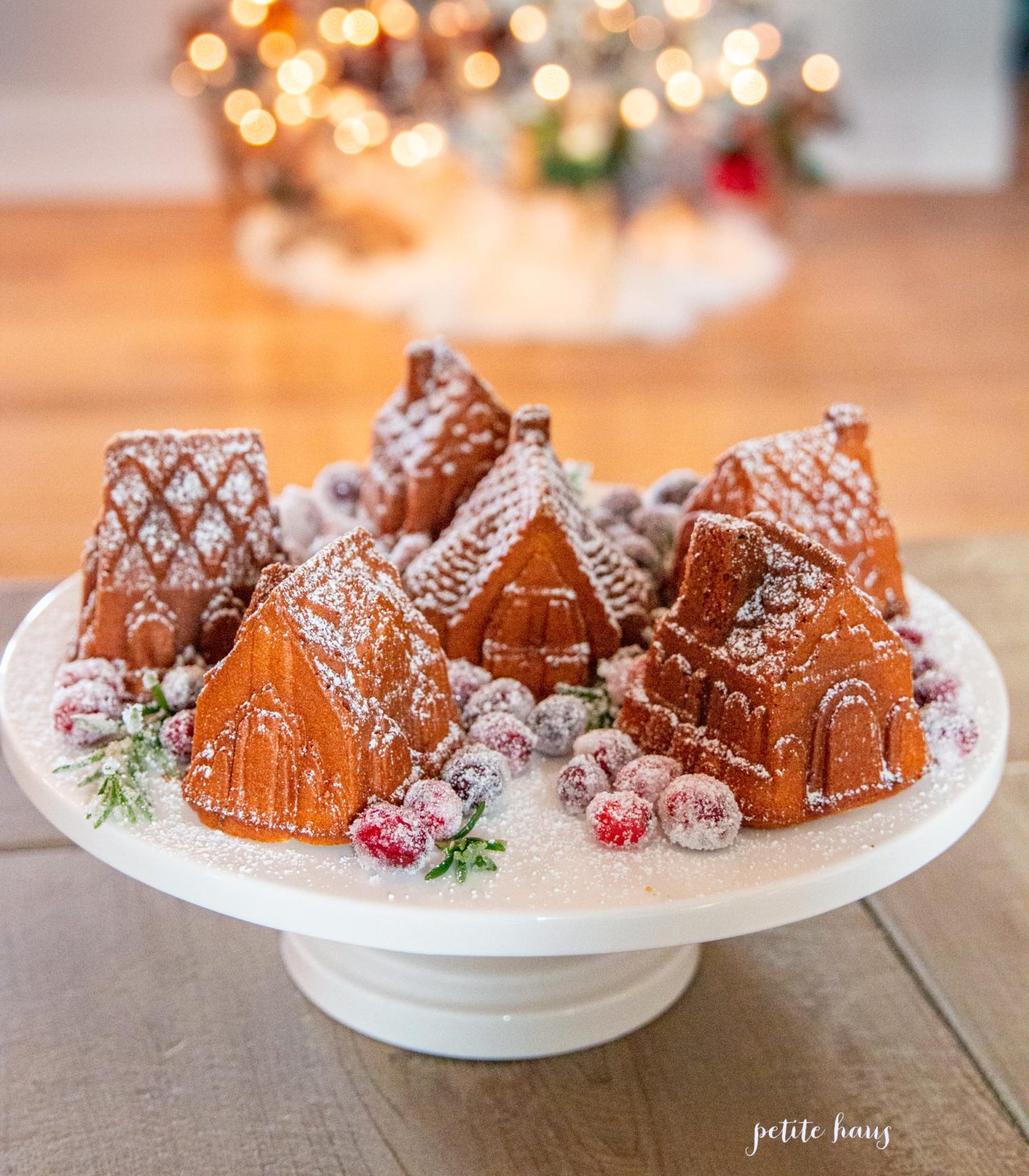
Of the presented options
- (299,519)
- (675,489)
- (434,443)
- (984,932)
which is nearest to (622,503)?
(675,489)

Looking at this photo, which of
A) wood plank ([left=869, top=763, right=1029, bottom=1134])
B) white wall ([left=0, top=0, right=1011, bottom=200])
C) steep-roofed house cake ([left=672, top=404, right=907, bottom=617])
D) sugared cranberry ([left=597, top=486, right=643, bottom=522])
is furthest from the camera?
white wall ([left=0, top=0, right=1011, bottom=200])

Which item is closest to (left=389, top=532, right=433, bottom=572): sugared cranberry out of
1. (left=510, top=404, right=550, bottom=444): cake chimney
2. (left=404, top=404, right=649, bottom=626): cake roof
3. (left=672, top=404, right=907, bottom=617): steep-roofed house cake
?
(left=404, top=404, right=649, bottom=626): cake roof

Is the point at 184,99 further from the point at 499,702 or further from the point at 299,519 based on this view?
the point at 499,702

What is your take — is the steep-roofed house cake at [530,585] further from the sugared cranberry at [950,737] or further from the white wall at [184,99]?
the white wall at [184,99]

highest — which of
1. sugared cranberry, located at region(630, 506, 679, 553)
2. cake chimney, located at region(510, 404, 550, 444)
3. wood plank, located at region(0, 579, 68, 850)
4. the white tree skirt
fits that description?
cake chimney, located at region(510, 404, 550, 444)

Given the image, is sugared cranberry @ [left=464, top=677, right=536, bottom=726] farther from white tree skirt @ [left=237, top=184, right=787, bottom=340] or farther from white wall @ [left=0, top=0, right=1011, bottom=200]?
white wall @ [left=0, top=0, right=1011, bottom=200]

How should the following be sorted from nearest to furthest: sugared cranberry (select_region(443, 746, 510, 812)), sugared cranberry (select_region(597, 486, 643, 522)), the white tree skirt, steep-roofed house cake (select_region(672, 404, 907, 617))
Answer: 1. sugared cranberry (select_region(443, 746, 510, 812))
2. steep-roofed house cake (select_region(672, 404, 907, 617))
3. sugared cranberry (select_region(597, 486, 643, 522))
4. the white tree skirt

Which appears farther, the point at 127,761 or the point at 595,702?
the point at 595,702
